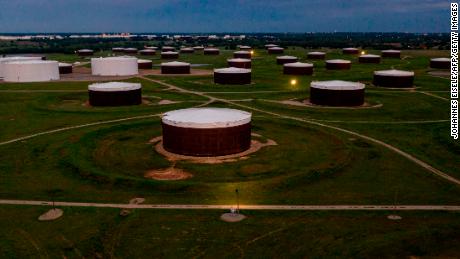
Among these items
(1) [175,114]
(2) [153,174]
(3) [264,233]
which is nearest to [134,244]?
(3) [264,233]

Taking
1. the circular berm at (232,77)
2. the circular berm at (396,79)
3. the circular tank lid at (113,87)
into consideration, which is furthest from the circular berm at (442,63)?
the circular tank lid at (113,87)

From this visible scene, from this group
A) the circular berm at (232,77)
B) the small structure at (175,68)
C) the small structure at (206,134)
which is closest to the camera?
the small structure at (206,134)

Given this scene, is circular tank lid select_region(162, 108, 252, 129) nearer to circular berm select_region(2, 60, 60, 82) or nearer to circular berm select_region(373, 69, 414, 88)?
circular berm select_region(373, 69, 414, 88)

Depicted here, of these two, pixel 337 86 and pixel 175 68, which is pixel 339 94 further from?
pixel 175 68

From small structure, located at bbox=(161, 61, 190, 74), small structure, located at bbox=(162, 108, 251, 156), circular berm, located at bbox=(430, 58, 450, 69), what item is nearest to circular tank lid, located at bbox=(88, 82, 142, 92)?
small structure, located at bbox=(162, 108, 251, 156)

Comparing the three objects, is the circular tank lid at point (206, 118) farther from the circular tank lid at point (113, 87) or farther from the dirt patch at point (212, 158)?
the circular tank lid at point (113, 87)

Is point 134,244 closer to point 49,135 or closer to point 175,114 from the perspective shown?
point 175,114
